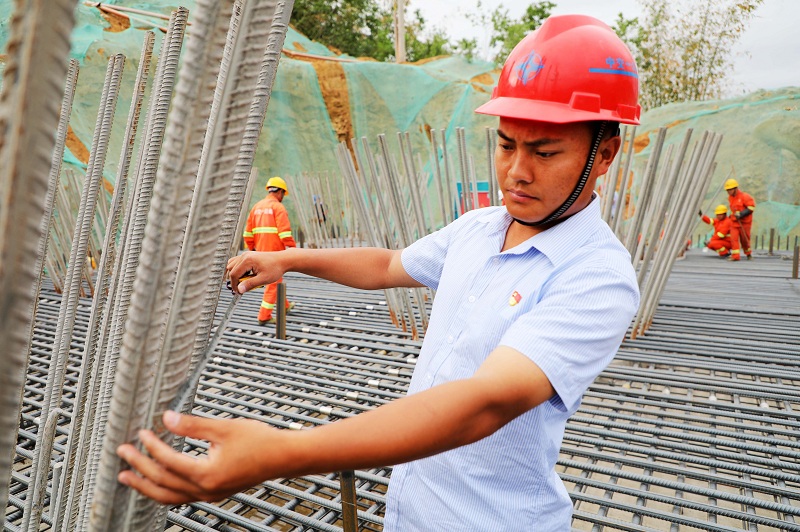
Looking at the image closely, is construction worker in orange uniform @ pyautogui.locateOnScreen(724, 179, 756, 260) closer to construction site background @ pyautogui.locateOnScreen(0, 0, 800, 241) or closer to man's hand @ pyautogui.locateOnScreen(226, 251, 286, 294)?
construction site background @ pyautogui.locateOnScreen(0, 0, 800, 241)

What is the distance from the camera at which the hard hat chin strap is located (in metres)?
1.14

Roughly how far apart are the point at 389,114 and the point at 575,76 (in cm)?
1650

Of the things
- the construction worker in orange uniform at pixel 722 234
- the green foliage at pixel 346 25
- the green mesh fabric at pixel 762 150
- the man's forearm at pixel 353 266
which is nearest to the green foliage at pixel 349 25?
the green foliage at pixel 346 25

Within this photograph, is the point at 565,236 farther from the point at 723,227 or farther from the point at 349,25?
the point at 349,25

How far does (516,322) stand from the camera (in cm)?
99

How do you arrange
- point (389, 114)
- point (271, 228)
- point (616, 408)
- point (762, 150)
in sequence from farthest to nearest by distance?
1. point (389, 114)
2. point (762, 150)
3. point (271, 228)
4. point (616, 408)

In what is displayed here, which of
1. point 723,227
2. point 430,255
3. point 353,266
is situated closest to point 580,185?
point 430,255

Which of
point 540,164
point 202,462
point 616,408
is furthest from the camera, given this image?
point 616,408

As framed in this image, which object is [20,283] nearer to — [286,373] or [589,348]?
[589,348]

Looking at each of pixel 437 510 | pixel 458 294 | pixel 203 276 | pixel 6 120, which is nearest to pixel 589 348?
pixel 458 294

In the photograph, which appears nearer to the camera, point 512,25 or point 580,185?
point 580,185

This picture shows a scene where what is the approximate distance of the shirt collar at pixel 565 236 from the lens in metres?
1.11

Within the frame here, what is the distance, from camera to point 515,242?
1.27 m

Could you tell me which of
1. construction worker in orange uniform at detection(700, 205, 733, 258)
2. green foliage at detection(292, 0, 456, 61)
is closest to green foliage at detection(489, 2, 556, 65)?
green foliage at detection(292, 0, 456, 61)
